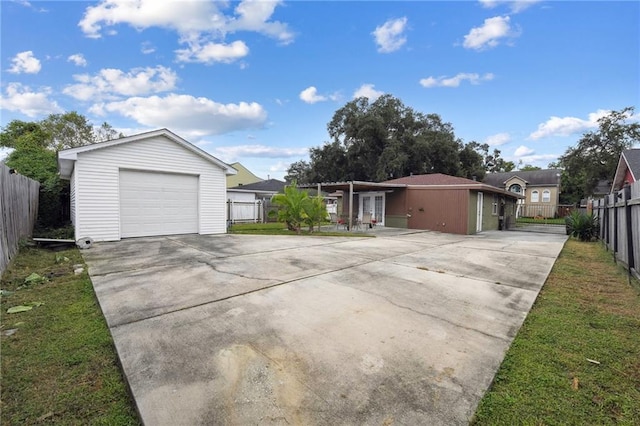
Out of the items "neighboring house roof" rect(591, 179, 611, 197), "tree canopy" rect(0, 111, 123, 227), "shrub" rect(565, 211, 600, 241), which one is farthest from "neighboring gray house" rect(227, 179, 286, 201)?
"neighboring house roof" rect(591, 179, 611, 197)

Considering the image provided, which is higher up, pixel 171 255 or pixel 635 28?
pixel 635 28

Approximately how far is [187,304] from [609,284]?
6843 millimetres

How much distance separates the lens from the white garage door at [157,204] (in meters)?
9.97

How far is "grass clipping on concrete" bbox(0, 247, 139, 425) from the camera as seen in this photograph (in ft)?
6.37

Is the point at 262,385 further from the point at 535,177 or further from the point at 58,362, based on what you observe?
the point at 535,177

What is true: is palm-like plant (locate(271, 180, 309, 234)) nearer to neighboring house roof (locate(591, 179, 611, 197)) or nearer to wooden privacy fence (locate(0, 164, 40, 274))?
wooden privacy fence (locate(0, 164, 40, 274))

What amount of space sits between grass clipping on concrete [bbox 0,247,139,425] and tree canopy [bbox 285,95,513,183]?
26.2 meters

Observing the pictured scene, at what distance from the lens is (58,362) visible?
2510 millimetres

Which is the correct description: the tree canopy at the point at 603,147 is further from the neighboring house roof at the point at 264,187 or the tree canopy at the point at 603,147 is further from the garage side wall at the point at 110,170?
the garage side wall at the point at 110,170

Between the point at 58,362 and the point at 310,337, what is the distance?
2.15 m

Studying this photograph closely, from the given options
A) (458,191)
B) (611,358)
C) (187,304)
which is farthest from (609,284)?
(458,191)

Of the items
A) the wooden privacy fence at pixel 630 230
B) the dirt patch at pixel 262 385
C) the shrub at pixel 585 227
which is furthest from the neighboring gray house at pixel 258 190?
the dirt patch at pixel 262 385

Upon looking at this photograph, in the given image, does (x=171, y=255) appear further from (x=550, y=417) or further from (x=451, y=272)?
(x=550, y=417)

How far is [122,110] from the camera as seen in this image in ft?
58.5
